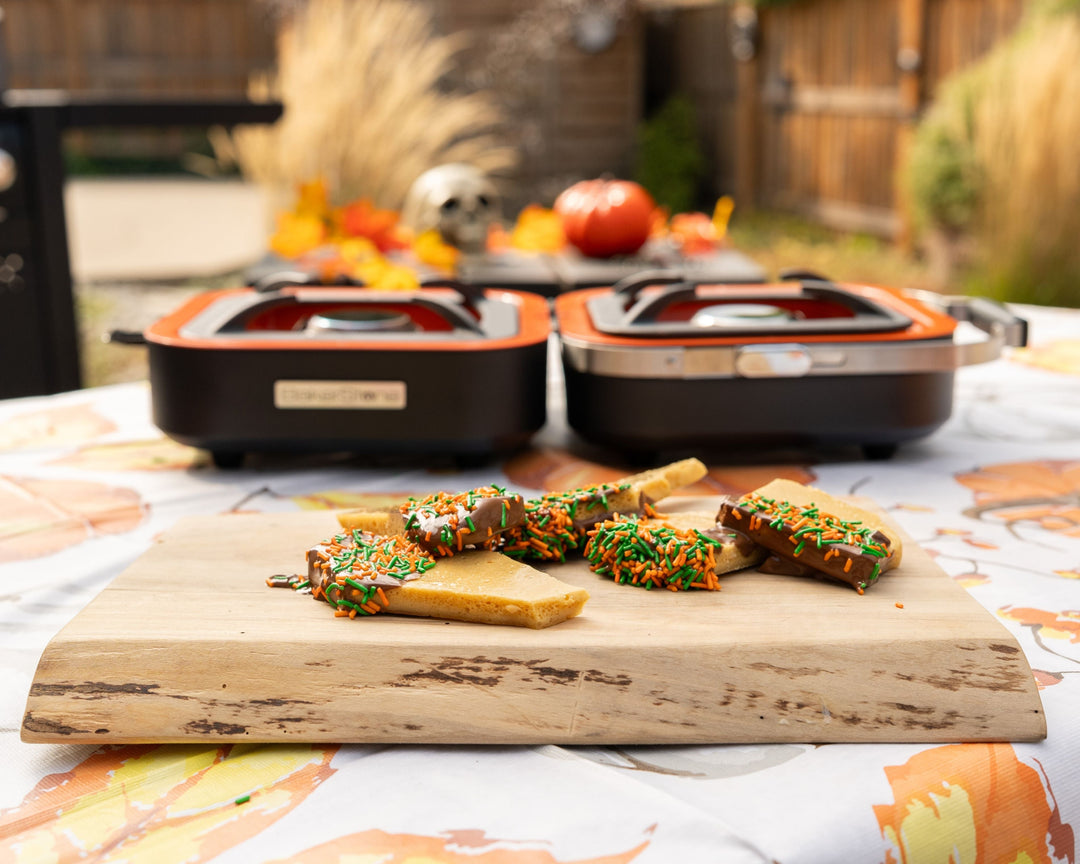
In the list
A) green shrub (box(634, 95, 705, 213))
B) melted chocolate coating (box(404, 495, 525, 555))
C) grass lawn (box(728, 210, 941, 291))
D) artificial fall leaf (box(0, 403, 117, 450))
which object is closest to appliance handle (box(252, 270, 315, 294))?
artificial fall leaf (box(0, 403, 117, 450))

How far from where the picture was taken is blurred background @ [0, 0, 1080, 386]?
3.66m

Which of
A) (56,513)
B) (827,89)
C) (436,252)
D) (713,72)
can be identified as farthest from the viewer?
(713,72)

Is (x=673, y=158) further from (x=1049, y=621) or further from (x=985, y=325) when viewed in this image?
(x=1049, y=621)

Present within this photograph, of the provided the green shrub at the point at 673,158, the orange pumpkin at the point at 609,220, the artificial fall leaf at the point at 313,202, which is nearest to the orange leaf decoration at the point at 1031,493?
the orange pumpkin at the point at 609,220

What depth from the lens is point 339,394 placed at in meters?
1.07

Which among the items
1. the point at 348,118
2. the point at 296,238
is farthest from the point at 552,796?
the point at 348,118

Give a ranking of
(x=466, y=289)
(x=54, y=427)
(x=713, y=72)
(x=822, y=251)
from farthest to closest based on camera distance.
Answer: (x=713, y=72)
(x=822, y=251)
(x=54, y=427)
(x=466, y=289)

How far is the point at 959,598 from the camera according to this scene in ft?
2.28

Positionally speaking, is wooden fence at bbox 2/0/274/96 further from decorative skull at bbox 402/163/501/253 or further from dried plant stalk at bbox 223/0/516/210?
decorative skull at bbox 402/163/501/253

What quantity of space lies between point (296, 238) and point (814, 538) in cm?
194

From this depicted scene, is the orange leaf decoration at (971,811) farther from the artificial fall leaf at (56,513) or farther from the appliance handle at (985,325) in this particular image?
the artificial fall leaf at (56,513)

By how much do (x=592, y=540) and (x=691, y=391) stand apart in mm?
337

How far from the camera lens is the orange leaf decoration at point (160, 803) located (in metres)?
0.56

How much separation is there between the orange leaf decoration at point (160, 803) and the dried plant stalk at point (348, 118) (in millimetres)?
3010
